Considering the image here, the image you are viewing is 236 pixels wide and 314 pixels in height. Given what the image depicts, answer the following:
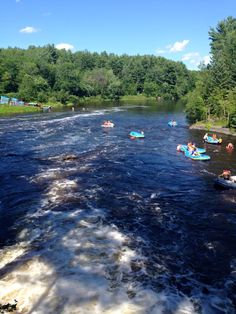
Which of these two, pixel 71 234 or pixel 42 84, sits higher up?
pixel 42 84

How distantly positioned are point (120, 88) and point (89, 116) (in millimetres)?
76665

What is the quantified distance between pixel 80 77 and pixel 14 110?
2289 inches

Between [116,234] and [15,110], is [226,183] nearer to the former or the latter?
[116,234]

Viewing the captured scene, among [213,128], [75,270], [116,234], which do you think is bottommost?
[75,270]

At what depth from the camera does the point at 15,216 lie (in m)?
25.6

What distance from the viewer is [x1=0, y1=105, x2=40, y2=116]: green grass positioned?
91.7 meters

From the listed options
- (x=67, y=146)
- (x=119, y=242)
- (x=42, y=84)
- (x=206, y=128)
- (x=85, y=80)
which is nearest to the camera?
(x=119, y=242)

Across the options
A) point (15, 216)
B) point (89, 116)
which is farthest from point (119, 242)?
point (89, 116)

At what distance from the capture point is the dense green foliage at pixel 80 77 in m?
118

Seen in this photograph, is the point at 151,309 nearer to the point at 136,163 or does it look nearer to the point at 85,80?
the point at 136,163

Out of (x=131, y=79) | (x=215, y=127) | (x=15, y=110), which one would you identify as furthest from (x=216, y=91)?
(x=131, y=79)

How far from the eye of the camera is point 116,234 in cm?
2298

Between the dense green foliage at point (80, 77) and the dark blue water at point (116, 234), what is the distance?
3080 inches

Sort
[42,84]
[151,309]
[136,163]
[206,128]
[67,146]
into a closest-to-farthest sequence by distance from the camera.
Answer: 1. [151,309]
2. [136,163]
3. [67,146]
4. [206,128]
5. [42,84]
